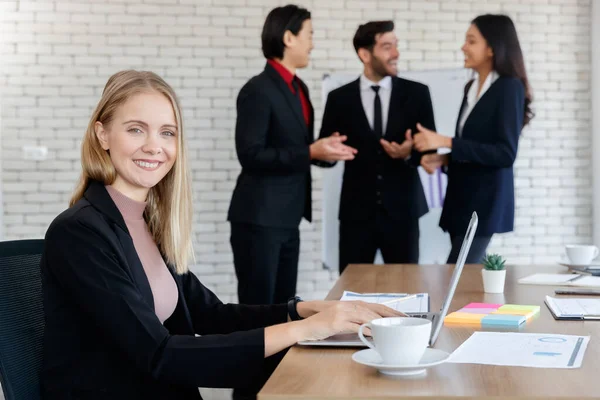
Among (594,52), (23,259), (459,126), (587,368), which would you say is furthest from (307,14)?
(587,368)

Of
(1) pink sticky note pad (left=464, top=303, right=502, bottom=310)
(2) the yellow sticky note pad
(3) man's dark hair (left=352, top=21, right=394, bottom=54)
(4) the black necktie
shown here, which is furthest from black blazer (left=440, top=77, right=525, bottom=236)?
Answer: (2) the yellow sticky note pad

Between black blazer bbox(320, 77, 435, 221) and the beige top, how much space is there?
2589 mm

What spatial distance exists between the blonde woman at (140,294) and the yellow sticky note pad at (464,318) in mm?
222

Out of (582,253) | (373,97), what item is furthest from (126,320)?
(373,97)

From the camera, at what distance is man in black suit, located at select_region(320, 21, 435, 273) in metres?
4.53

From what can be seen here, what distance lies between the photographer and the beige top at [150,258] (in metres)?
1.98

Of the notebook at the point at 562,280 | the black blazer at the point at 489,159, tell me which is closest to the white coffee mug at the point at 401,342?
the notebook at the point at 562,280

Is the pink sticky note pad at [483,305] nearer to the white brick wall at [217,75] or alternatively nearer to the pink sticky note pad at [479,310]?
the pink sticky note pad at [479,310]

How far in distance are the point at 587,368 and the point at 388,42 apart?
12.4 ft

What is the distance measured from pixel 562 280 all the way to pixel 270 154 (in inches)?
76.8

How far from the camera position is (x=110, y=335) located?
1659 mm

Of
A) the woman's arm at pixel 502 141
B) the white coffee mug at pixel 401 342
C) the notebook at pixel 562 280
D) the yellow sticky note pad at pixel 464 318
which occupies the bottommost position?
the notebook at pixel 562 280

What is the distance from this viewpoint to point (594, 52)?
19.7 ft

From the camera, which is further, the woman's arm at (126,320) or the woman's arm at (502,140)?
the woman's arm at (502,140)
